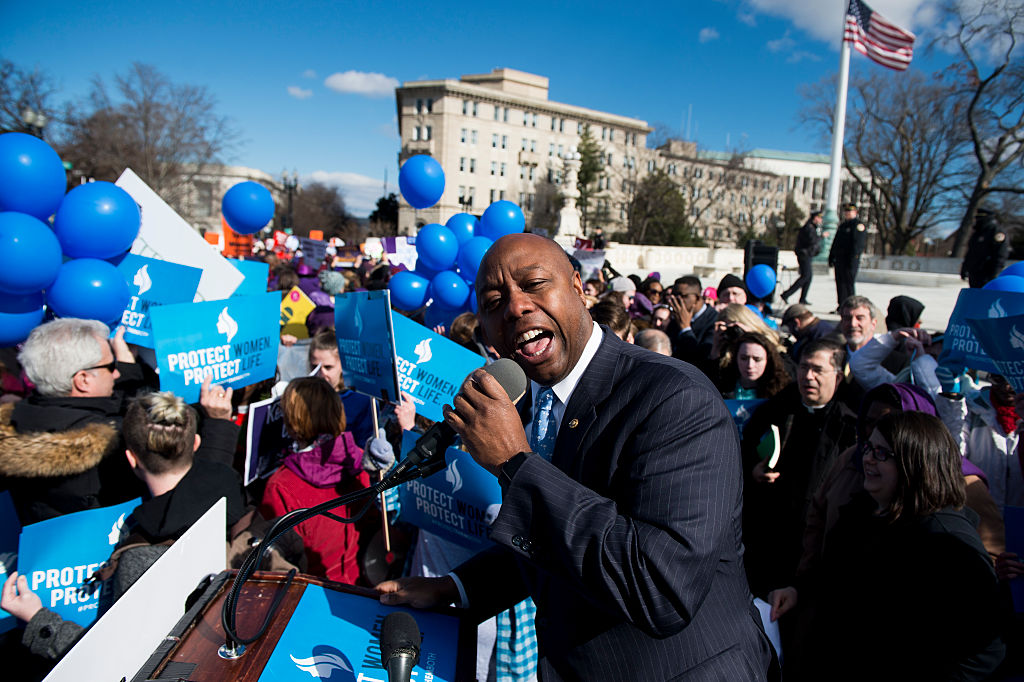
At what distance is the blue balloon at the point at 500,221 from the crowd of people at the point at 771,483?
125 inches

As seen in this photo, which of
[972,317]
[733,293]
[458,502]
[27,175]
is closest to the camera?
[458,502]

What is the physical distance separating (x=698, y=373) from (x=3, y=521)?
3167 millimetres

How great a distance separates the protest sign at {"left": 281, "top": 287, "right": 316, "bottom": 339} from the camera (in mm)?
7211

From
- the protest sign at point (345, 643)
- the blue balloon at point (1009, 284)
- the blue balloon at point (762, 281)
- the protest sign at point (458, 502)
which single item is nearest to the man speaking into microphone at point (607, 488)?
the protest sign at point (345, 643)

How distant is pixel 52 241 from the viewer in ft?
14.4

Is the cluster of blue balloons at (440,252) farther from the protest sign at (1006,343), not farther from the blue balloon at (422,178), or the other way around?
the protest sign at (1006,343)

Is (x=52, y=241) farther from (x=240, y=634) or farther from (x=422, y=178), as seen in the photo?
(x=240, y=634)

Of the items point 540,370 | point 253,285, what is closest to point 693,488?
point 540,370

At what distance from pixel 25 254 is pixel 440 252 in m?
4.02

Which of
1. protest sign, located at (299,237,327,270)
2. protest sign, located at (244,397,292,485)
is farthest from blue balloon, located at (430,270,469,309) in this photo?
protest sign, located at (299,237,327,270)

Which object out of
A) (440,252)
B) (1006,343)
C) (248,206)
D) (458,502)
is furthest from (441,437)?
(248,206)

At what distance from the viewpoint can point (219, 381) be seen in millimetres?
3938

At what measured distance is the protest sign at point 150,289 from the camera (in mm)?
4727

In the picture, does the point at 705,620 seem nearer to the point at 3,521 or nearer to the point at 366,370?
the point at 366,370
